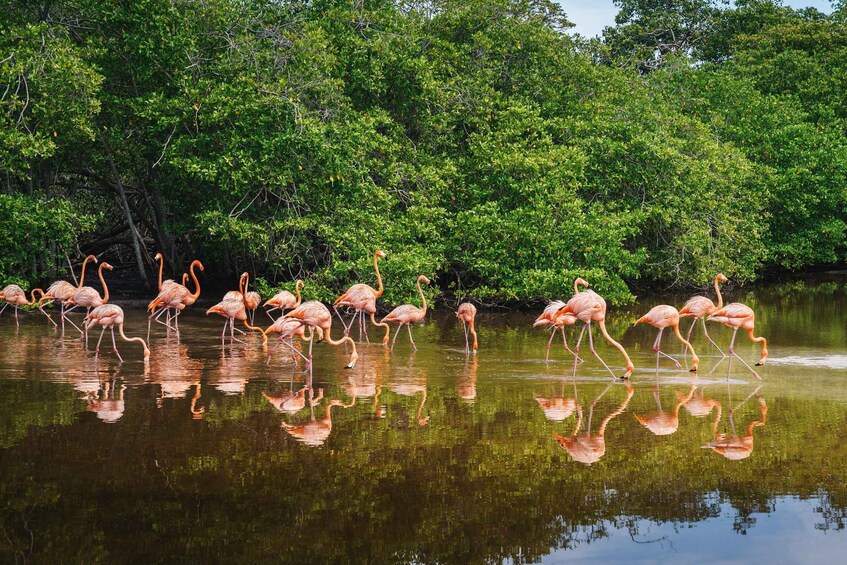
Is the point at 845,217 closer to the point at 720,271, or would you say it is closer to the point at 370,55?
the point at 720,271

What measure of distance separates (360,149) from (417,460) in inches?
445

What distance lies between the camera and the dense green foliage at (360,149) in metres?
17.4

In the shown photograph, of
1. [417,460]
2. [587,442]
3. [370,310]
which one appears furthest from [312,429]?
[370,310]

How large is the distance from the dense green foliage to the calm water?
583cm

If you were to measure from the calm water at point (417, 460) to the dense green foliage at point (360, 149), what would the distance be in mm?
5827

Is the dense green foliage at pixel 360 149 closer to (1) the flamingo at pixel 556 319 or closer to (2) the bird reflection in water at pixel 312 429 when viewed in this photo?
(1) the flamingo at pixel 556 319

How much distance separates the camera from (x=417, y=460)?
7453 mm

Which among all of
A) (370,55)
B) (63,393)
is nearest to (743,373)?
(63,393)

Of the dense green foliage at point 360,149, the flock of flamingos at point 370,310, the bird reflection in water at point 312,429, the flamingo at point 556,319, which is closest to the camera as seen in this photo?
the bird reflection in water at point 312,429

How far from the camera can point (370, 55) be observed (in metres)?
19.6

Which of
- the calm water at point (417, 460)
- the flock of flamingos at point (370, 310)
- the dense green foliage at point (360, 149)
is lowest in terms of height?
the calm water at point (417, 460)

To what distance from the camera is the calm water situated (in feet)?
18.9

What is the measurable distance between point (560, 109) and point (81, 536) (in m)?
19.2

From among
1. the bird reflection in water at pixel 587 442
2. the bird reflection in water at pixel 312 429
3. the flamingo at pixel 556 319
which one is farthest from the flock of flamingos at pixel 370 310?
the bird reflection in water at pixel 312 429
